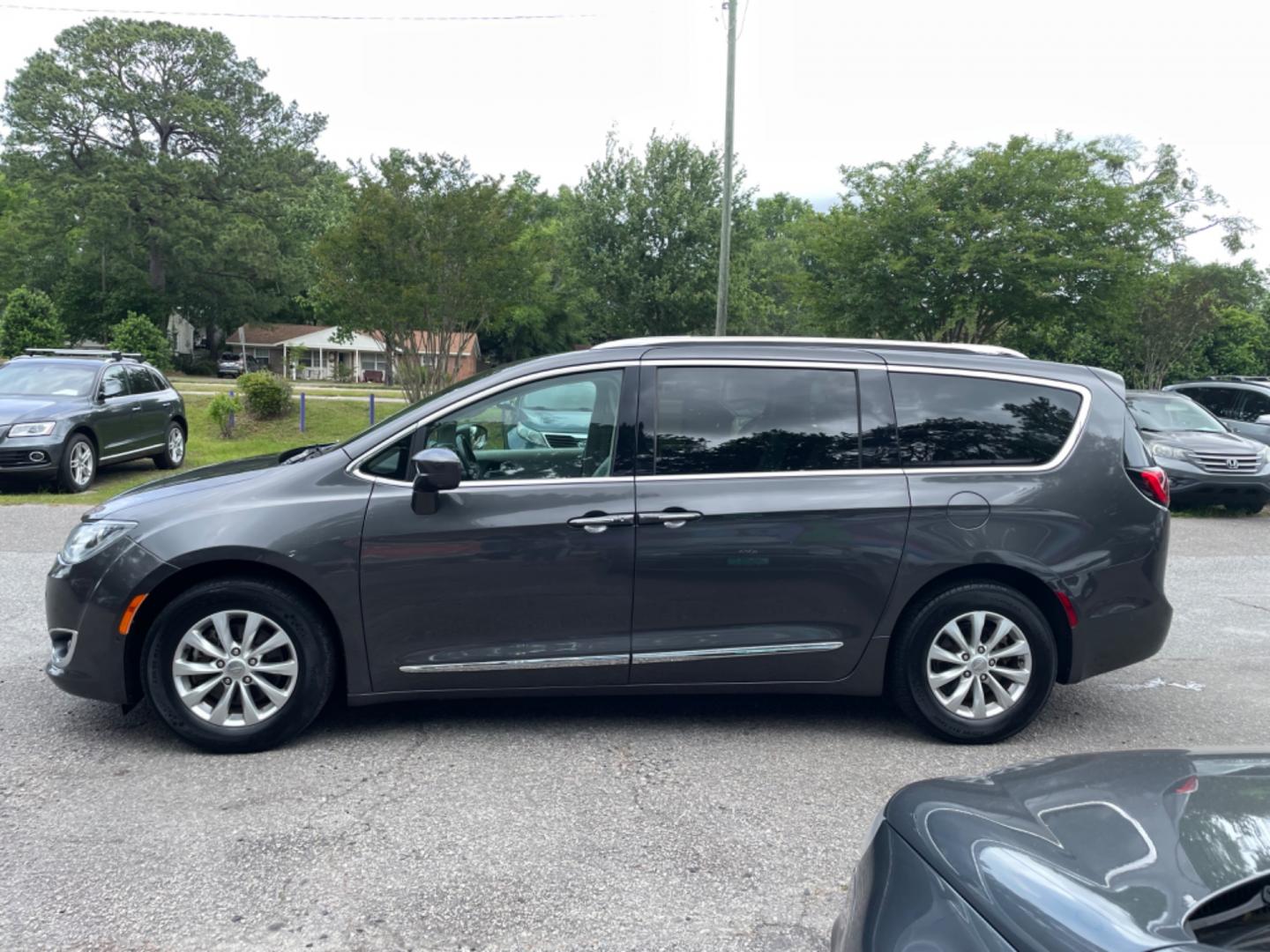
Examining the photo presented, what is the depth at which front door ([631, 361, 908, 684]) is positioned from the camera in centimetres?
456

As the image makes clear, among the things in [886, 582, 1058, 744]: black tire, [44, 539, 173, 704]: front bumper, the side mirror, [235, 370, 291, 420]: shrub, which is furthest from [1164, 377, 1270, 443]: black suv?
[235, 370, 291, 420]: shrub

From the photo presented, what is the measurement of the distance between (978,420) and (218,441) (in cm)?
1757

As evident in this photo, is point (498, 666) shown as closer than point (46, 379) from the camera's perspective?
Yes

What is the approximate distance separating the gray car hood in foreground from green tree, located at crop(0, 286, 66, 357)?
3184cm

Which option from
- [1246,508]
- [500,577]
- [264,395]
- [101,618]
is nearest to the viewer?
[101,618]

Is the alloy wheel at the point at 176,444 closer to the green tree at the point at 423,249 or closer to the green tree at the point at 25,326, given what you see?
the green tree at the point at 423,249

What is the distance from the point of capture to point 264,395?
68.5 ft

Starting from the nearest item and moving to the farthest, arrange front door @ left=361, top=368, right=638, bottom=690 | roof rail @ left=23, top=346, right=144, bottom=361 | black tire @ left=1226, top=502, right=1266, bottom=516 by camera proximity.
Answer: front door @ left=361, top=368, right=638, bottom=690 < black tire @ left=1226, top=502, right=1266, bottom=516 < roof rail @ left=23, top=346, right=144, bottom=361

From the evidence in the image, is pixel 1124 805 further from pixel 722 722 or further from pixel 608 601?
pixel 722 722

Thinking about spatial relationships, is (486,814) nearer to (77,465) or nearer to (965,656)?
(965,656)

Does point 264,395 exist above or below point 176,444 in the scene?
above

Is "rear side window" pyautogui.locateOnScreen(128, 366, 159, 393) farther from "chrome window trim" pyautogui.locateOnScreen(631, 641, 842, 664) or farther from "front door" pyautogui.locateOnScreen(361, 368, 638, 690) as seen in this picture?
"chrome window trim" pyautogui.locateOnScreen(631, 641, 842, 664)

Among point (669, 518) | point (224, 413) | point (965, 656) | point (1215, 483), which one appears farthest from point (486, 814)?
point (224, 413)

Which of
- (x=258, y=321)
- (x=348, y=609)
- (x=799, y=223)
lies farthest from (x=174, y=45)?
(x=348, y=609)
